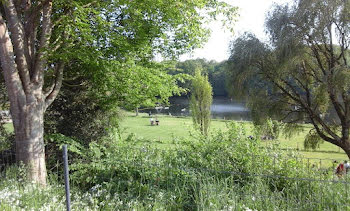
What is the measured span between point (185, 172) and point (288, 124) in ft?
28.9

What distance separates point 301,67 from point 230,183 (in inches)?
349

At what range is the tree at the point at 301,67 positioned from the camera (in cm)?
1006

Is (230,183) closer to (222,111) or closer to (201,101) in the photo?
(201,101)

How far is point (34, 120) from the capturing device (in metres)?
5.16

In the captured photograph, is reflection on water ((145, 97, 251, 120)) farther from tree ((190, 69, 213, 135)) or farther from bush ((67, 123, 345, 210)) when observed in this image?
bush ((67, 123, 345, 210))

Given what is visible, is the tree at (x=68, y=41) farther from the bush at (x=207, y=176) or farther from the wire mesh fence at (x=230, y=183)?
the wire mesh fence at (x=230, y=183)

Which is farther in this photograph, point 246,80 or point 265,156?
point 246,80

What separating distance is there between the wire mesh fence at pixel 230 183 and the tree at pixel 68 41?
55.5 inches

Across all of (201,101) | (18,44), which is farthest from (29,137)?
(201,101)

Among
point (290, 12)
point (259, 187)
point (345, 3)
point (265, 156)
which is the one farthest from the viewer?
point (290, 12)

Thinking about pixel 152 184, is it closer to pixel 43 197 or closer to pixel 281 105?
pixel 43 197

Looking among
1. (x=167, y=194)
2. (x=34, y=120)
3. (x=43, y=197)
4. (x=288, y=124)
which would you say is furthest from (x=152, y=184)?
(x=288, y=124)

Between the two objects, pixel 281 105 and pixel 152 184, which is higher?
pixel 281 105

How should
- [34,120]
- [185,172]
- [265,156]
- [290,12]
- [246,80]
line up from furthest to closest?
[246,80] → [290,12] → [34,120] → [265,156] → [185,172]
